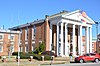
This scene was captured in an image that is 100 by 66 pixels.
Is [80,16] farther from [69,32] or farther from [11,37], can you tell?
[11,37]

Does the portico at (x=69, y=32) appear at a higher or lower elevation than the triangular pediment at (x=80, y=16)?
lower

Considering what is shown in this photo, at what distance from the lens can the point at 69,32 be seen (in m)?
65.1

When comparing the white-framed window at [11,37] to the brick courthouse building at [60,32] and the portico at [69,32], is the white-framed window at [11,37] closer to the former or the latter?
the brick courthouse building at [60,32]

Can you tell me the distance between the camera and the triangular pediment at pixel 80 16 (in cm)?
5779

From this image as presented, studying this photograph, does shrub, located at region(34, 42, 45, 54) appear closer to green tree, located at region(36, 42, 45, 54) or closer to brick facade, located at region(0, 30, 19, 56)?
green tree, located at region(36, 42, 45, 54)

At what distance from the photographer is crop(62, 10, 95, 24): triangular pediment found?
57.8 meters

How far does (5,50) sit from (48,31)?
507 inches

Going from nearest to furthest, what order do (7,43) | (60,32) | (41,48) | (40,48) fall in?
(41,48)
(40,48)
(60,32)
(7,43)

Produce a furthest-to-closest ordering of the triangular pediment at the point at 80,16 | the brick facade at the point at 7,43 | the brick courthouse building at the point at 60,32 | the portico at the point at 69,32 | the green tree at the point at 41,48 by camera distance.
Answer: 1. the brick facade at the point at 7,43
2. the triangular pediment at the point at 80,16
3. the brick courthouse building at the point at 60,32
4. the green tree at the point at 41,48
5. the portico at the point at 69,32

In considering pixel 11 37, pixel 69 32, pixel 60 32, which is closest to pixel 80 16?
pixel 60 32

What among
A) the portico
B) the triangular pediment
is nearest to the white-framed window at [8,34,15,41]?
the portico

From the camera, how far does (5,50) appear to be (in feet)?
207

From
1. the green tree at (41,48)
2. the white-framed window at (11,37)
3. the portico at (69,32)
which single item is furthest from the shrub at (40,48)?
the white-framed window at (11,37)

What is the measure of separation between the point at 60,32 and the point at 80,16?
6448 mm
